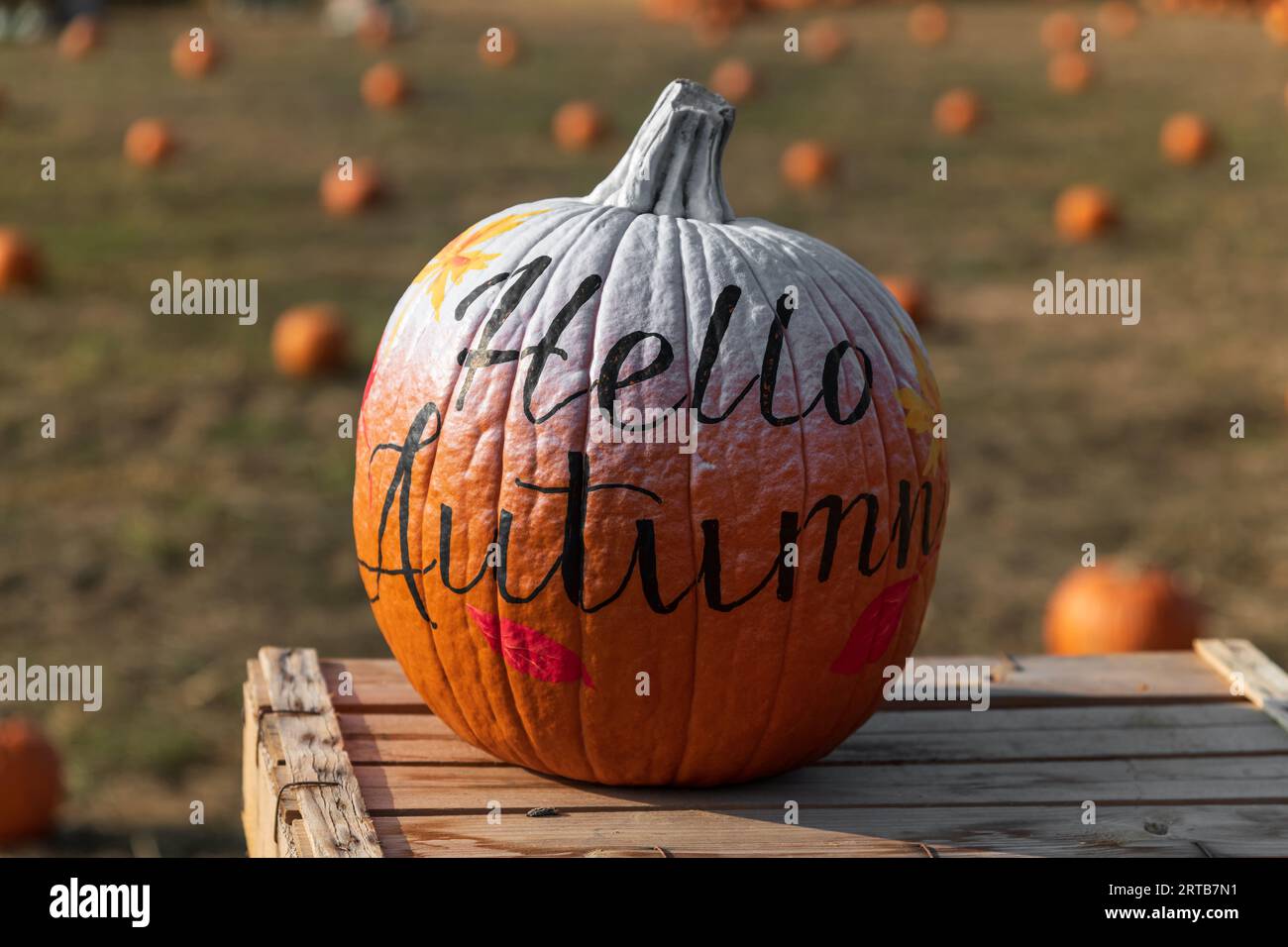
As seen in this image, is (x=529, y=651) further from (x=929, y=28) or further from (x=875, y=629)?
(x=929, y=28)

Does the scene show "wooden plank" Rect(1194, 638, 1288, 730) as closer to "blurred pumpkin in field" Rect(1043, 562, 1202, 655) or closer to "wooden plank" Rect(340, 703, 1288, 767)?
"wooden plank" Rect(340, 703, 1288, 767)

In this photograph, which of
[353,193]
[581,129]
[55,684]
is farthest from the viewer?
[581,129]

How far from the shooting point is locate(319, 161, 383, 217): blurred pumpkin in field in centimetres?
1141

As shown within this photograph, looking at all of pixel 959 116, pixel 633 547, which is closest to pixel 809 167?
pixel 959 116

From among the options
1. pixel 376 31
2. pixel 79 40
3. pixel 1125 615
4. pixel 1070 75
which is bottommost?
pixel 1125 615

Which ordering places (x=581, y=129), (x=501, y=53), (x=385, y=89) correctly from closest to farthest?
(x=581, y=129)
(x=385, y=89)
(x=501, y=53)

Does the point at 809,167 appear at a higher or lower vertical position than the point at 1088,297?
higher

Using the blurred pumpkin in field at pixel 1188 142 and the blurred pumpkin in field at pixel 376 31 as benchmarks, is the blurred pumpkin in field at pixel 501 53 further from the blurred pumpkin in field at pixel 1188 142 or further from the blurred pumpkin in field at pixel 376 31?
the blurred pumpkin in field at pixel 1188 142

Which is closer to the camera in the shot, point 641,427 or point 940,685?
point 641,427

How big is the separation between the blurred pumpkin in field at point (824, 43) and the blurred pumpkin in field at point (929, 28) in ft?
2.90

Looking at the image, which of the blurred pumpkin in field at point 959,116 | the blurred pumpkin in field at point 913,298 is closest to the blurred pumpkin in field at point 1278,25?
the blurred pumpkin in field at point 959,116

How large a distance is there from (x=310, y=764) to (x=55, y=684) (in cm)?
261

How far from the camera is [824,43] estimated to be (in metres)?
17.7

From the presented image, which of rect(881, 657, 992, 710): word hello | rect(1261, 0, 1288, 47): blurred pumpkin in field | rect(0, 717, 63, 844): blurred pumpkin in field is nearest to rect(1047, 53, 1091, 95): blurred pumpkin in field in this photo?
rect(1261, 0, 1288, 47): blurred pumpkin in field
